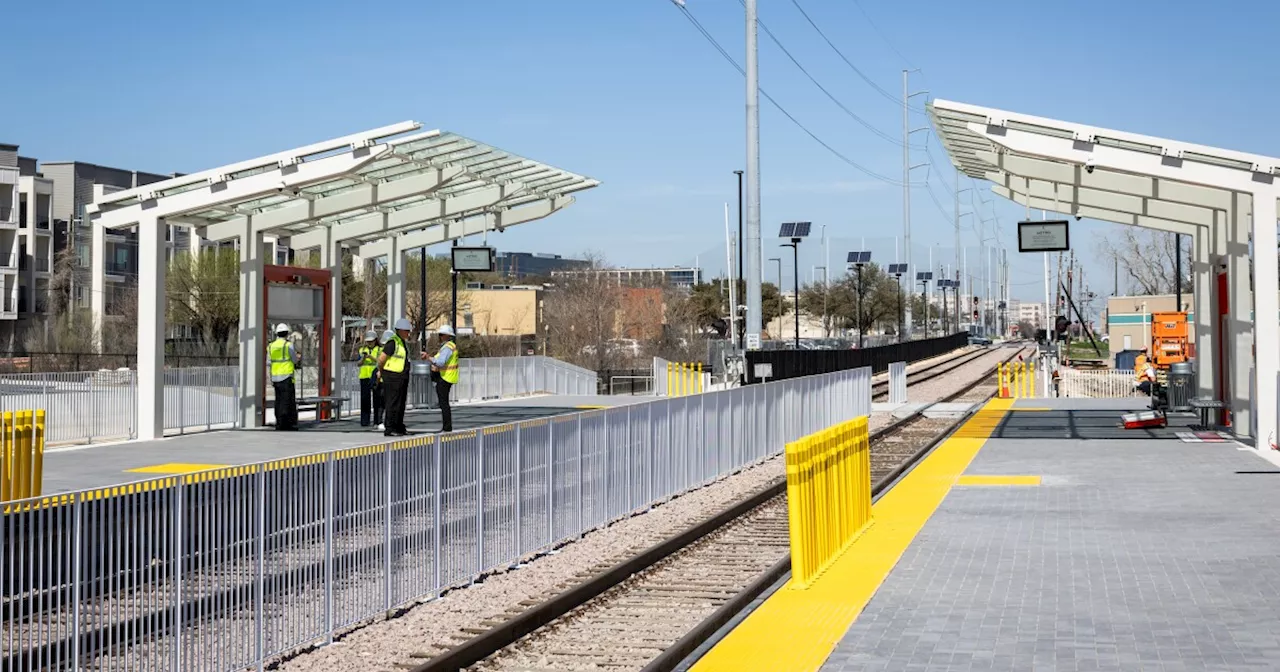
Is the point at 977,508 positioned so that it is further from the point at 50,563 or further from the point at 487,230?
the point at 487,230

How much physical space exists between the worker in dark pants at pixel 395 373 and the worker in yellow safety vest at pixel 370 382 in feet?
9.97

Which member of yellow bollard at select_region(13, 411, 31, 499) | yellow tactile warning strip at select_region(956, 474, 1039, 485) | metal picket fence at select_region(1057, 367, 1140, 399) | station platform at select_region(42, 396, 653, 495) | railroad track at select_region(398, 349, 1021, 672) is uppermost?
yellow bollard at select_region(13, 411, 31, 499)

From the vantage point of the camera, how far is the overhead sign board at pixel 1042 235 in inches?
1101

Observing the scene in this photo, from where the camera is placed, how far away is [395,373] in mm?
23109

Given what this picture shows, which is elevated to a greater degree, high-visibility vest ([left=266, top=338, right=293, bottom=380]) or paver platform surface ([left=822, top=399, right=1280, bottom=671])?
high-visibility vest ([left=266, top=338, right=293, bottom=380])

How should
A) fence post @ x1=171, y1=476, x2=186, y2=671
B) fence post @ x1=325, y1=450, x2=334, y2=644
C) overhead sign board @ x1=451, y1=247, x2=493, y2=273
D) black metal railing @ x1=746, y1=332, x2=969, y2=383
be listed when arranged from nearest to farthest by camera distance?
fence post @ x1=171, y1=476, x2=186, y2=671 < fence post @ x1=325, y1=450, x2=334, y2=644 < overhead sign board @ x1=451, y1=247, x2=493, y2=273 < black metal railing @ x1=746, y1=332, x2=969, y2=383

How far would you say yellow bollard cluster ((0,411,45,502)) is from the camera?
13.8 meters

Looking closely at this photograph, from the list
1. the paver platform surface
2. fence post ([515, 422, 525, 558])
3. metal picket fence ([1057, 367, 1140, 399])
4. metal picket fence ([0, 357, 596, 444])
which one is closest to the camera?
the paver platform surface

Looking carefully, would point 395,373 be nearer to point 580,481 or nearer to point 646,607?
point 580,481

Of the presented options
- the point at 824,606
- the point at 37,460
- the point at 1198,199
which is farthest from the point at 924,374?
the point at 824,606

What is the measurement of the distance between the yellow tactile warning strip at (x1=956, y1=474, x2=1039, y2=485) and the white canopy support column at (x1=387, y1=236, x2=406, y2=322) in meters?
16.0

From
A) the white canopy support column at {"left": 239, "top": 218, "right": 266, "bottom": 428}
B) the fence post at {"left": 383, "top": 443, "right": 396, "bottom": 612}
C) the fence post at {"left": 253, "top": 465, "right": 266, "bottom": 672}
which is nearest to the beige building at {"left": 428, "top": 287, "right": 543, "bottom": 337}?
the white canopy support column at {"left": 239, "top": 218, "right": 266, "bottom": 428}

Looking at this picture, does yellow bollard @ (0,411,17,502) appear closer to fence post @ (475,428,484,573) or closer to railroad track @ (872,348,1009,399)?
fence post @ (475,428,484,573)

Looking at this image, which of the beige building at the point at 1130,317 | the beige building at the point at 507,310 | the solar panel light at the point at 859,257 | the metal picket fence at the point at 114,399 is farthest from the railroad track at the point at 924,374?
the beige building at the point at 507,310
